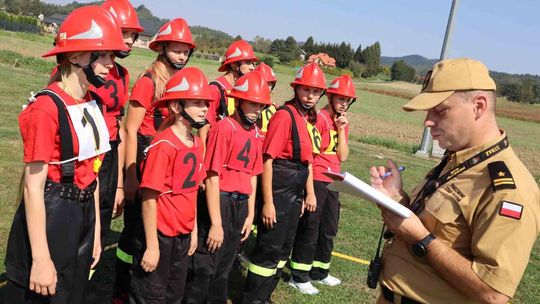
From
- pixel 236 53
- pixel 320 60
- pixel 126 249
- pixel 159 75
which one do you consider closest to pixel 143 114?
pixel 159 75

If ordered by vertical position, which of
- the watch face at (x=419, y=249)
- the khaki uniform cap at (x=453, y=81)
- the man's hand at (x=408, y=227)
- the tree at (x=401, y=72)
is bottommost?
the watch face at (x=419, y=249)

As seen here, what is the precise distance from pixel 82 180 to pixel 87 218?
Result: 11.3 inches

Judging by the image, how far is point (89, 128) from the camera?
3.05m

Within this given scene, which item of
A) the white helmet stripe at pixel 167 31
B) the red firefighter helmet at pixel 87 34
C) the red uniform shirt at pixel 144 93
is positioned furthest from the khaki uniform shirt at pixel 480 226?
the white helmet stripe at pixel 167 31

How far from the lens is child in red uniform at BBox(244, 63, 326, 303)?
4.97 metres

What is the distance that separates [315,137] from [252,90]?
131cm

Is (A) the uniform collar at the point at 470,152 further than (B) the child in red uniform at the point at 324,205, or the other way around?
(B) the child in red uniform at the point at 324,205

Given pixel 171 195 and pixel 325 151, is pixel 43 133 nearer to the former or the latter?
pixel 171 195

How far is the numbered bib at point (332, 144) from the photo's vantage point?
595 cm

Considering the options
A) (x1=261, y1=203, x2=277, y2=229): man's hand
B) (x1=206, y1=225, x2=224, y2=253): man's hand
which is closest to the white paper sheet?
(x1=206, y1=225, x2=224, y2=253): man's hand

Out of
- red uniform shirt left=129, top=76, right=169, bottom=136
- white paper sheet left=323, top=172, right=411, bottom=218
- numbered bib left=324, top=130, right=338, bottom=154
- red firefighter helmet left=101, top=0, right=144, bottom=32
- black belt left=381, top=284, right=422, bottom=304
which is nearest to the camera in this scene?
white paper sheet left=323, top=172, right=411, bottom=218

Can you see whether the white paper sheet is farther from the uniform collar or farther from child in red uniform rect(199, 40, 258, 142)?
child in red uniform rect(199, 40, 258, 142)

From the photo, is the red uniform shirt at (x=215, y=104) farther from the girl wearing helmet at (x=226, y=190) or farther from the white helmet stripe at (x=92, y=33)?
the white helmet stripe at (x=92, y=33)

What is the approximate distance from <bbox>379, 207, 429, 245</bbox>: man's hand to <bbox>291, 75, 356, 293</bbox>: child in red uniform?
3.23m
